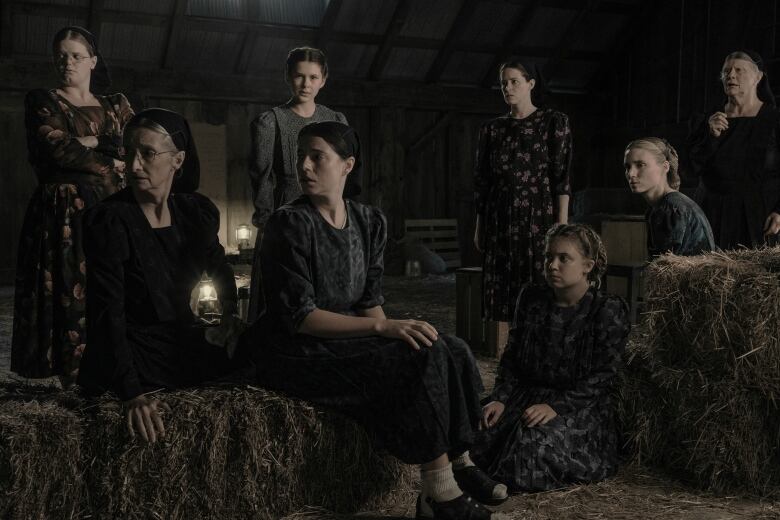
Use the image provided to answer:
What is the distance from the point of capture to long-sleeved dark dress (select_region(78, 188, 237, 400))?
256 cm

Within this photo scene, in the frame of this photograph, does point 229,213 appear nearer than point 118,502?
No

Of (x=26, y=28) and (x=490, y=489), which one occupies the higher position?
(x=26, y=28)

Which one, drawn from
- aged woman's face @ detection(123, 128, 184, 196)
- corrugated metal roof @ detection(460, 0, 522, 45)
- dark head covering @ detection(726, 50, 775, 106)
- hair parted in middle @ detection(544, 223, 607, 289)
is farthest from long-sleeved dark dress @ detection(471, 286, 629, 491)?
corrugated metal roof @ detection(460, 0, 522, 45)

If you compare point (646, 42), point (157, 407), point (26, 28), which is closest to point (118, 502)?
point (157, 407)

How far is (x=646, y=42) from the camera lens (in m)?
11.0

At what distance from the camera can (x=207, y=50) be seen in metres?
9.75

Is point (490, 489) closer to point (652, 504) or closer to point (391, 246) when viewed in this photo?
point (652, 504)

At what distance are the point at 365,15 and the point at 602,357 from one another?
7.50m

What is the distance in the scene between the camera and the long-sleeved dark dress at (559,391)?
318 cm

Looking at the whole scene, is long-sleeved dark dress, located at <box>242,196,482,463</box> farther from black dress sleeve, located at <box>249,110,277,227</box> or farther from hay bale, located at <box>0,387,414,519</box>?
black dress sleeve, located at <box>249,110,277,227</box>

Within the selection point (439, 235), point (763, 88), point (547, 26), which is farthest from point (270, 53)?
point (763, 88)

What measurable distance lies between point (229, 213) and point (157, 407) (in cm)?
793

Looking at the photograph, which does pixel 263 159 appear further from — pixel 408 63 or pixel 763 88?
pixel 408 63

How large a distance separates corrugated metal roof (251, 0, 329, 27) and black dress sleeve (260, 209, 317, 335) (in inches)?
290
